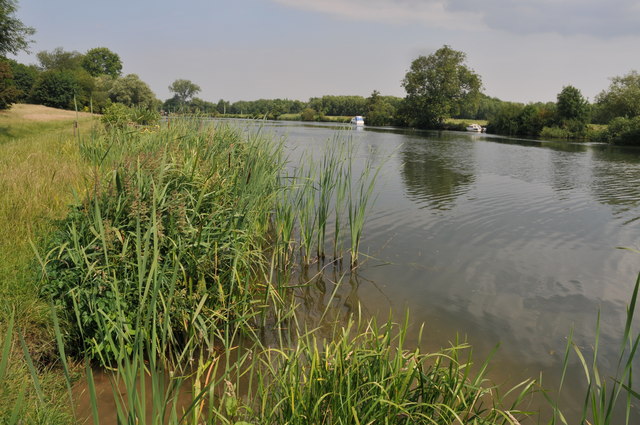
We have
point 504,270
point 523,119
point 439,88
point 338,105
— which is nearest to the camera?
point 504,270

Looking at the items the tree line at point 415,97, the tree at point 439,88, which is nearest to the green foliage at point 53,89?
the tree line at point 415,97

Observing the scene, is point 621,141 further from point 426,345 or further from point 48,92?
point 48,92

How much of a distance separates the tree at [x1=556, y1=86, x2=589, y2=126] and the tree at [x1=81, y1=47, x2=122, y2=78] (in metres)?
75.2

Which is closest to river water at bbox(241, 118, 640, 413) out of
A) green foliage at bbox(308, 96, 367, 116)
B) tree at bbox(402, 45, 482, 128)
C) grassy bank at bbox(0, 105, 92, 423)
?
grassy bank at bbox(0, 105, 92, 423)

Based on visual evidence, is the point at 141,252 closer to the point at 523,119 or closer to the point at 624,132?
the point at 624,132

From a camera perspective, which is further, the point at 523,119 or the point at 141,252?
the point at 523,119

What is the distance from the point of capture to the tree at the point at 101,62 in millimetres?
78688

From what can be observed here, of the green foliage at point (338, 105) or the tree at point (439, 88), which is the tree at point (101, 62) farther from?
the tree at point (439, 88)

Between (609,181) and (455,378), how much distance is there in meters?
15.2

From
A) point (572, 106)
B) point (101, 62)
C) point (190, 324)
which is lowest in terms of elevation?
point (190, 324)

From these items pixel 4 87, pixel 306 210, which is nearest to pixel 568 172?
pixel 306 210

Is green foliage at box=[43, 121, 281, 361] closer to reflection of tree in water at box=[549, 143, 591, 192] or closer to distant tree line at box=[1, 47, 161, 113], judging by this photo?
reflection of tree in water at box=[549, 143, 591, 192]

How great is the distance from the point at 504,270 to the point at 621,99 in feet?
154

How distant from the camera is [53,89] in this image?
42.9 m
